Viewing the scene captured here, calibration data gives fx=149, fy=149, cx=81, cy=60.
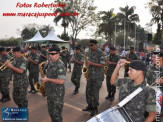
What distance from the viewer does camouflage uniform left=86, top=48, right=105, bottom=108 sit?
4.29m

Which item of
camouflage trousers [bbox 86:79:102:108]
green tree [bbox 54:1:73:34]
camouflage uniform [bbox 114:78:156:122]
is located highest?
green tree [bbox 54:1:73:34]

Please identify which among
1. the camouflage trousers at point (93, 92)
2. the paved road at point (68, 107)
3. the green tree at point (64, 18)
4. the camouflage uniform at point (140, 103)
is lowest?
the paved road at point (68, 107)

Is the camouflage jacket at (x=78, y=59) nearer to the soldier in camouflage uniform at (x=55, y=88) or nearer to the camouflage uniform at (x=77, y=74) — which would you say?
the camouflage uniform at (x=77, y=74)

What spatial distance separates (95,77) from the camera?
4.32 m

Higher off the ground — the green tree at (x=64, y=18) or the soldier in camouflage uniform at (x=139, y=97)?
the green tree at (x=64, y=18)

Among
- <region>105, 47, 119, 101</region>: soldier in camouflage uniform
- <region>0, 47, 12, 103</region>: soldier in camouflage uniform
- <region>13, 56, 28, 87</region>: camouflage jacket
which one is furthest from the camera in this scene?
<region>105, 47, 119, 101</region>: soldier in camouflage uniform

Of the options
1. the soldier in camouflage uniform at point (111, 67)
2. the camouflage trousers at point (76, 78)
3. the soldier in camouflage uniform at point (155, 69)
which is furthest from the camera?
the camouflage trousers at point (76, 78)

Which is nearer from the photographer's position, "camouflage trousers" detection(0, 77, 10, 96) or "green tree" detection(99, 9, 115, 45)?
"camouflage trousers" detection(0, 77, 10, 96)

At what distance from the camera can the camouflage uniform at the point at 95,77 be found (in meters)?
4.29

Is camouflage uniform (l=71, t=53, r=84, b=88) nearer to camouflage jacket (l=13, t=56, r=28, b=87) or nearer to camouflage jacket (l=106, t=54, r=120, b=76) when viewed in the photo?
camouflage jacket (l=106, t=54, r=120, b=76)

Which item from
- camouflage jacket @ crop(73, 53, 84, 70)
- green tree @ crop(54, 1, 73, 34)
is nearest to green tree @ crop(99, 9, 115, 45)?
green tree @ crop(54, 1, 73, 34)

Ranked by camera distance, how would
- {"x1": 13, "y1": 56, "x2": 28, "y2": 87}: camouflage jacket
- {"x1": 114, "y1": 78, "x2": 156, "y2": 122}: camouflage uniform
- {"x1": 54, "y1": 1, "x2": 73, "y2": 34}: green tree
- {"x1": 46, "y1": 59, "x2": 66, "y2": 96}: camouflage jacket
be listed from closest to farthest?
{"x1": 114, "y1": 78, "x2": 156, "y2": 122}: camouflage uniform
{"x1": 46, "y1": 59, "x2": 66, "y2": 96}: camouflage jacket
{"x1": 13, "y1": 56, "x2": 28, "y2": 87}: camouflage jacket
{"x1": 54, "y1": 1, "x2": 73, "y2": 34}: green tree

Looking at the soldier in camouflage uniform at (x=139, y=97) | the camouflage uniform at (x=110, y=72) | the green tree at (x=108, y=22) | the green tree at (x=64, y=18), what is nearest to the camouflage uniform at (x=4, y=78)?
the camouflage uniform at (x=110, y=72)

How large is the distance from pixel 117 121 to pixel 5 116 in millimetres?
3418
